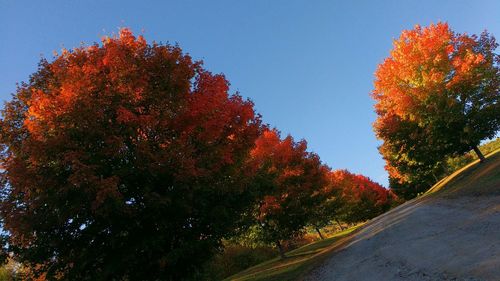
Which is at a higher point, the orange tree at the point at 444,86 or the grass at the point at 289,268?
the orange tree at the point at 444,86

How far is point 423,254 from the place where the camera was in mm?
10430

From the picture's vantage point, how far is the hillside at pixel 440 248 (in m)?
8.33

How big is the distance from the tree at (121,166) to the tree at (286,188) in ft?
33.8

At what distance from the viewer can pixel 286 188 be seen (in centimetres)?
2503

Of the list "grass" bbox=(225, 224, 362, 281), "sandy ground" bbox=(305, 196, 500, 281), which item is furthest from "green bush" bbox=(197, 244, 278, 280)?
"sandy ground" bbox=(305, 196, 500, 281)

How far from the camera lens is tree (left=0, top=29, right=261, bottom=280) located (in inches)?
411

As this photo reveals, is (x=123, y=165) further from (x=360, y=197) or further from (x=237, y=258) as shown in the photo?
(x=360, y=197)

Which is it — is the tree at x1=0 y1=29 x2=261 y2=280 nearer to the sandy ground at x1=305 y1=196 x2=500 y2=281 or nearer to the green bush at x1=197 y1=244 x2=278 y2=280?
the sandy ground at x1=305 y1=196 x2=500 y2=281

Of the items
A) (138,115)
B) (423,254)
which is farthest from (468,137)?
(138,115)

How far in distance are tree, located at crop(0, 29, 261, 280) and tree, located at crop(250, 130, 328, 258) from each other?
10288mm

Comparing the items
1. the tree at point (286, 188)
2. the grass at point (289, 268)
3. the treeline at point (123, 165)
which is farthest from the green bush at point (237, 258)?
the treeline at point (123, 165)

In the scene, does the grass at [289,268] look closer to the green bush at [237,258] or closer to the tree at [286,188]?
the tree at [286,188]

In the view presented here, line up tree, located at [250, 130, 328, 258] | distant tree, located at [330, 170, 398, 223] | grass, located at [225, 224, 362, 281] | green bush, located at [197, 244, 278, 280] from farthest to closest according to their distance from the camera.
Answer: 1. distant tree, located at [330, 170, 398, 223]
2. green bush, located at [197, 244, 278, 280]
3. tree, located at [250, 130, 328, 258]
4. grass, located at [225, 224, 362, 281]

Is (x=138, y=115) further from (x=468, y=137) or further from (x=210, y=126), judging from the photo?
(x=468, y=137)
